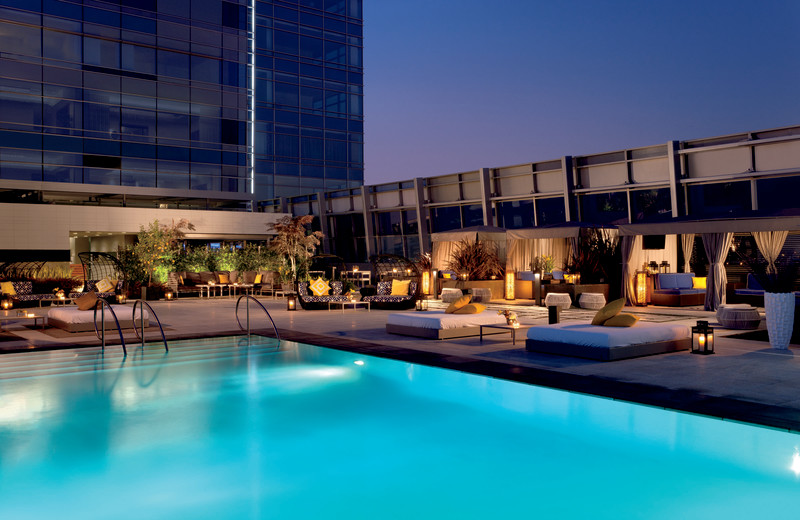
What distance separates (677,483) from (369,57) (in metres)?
84.6

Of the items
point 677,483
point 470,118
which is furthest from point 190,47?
point 470,118

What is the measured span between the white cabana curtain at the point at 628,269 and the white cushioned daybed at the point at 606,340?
337 inches

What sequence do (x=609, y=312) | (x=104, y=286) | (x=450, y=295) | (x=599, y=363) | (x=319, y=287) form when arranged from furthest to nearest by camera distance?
(x=450, y=295) < (x=319, y=287) < (x=104, y=286) < (x=609, y=312) < (x=599, y=363)

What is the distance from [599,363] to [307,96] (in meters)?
37.1

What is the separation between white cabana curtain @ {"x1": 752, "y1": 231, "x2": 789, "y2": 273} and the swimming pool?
12.8 m

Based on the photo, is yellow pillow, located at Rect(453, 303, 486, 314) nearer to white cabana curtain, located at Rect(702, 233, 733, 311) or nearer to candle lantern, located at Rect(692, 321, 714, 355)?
candle lantern, located at Rect(692, 321, 714, 355)

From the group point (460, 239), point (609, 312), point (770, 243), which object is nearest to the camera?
point (609, 312)

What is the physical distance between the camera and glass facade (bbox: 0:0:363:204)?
30.4 m

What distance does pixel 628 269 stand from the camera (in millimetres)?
17766

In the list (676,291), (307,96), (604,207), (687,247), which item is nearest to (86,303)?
(676,291)

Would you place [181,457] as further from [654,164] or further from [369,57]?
[369,57]

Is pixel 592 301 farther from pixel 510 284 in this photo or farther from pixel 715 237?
pixel 510 284

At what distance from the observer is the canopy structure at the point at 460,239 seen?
2061 cm

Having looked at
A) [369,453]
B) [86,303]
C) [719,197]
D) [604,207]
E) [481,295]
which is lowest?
[369,453]
